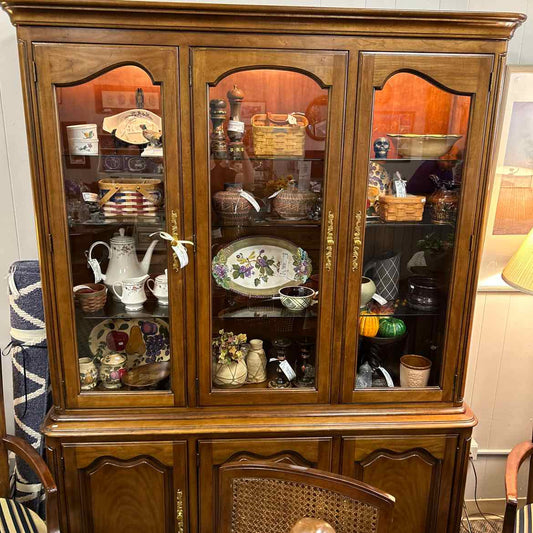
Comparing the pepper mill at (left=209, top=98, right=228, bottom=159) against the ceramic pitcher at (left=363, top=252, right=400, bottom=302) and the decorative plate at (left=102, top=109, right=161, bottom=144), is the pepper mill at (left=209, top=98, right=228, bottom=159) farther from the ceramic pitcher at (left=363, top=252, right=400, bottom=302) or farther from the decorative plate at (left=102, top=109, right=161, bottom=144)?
the ceramic pitcher at (left=363, top=252, right=400, bottom=302)

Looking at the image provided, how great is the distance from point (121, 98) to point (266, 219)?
60 cm

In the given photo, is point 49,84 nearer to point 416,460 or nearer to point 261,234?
point 261,234

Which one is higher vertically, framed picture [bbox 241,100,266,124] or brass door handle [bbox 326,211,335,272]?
framed picture [bbox 241,100,266,124]

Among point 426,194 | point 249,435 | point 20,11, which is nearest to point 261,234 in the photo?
point 426,194

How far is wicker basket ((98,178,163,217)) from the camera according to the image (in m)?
1.62

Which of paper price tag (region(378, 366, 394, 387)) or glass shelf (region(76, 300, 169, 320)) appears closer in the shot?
glass shelf (region(76, 300, 169, 320))

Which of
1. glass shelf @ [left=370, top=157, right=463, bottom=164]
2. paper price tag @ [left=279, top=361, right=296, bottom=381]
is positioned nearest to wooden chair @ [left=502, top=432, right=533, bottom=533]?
paper price tag @ [left=279, top=361, right=296, bottom=381]

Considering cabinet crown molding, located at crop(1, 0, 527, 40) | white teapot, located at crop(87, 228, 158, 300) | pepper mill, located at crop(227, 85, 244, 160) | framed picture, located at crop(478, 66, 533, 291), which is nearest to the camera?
cabinet crown molding, located at crop(1, 0, 527, 40)

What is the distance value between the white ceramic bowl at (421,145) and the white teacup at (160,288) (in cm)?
90

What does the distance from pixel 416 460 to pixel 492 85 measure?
1.31 m

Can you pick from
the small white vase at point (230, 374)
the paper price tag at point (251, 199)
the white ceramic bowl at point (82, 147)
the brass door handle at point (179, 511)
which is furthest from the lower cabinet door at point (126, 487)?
the white ceramic bowl at point (82, 147)

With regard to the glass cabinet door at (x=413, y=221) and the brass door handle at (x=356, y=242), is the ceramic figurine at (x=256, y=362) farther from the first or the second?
the brass door handle at (x=356, y=242)

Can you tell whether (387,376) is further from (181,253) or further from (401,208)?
(181,253)

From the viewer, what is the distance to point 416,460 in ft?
5.99
